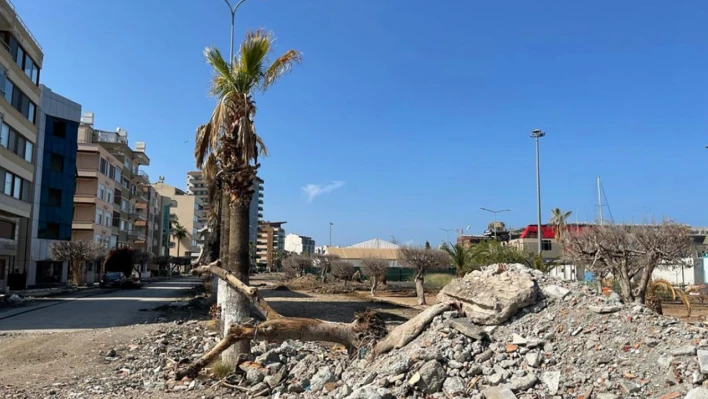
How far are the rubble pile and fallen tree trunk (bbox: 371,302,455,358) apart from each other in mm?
153

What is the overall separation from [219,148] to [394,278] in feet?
166

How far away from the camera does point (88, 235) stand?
56.8 metres

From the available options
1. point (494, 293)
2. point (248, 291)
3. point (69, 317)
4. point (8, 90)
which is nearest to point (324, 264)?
point (8, 90)

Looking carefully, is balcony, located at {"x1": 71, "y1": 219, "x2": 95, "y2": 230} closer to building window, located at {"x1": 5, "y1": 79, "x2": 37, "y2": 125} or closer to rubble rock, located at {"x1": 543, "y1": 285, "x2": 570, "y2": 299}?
building window, located at {"x1": 5, "y1": 79, "x2": 37, "y2": 125}

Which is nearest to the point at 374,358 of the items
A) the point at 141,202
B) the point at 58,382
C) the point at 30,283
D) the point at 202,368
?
the point at 202,368

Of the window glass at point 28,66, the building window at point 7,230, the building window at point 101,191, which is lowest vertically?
the building window at point 7,230

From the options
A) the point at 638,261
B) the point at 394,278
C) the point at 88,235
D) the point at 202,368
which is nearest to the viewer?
the point at 202,368

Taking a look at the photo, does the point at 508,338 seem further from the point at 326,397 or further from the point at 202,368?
the point at 202,368

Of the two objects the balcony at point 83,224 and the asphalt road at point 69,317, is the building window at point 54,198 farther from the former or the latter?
the asphalt road at point 69,317

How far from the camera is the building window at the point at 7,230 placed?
35.9 meters

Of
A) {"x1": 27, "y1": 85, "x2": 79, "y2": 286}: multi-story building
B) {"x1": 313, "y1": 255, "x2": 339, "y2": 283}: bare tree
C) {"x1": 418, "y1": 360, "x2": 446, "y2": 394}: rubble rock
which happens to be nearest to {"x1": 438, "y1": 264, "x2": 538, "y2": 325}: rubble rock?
{"x1": 418, "y1": 360, "x2": 446, "y2": 394}: rubble rock

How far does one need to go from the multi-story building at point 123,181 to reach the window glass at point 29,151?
60.2 ft

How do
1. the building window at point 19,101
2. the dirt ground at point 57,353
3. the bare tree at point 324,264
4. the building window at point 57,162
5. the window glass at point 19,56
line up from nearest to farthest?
1. the dirt ground at point 57,353
2. the building window at point 19,101
3. the window glass at point 19,56
4. the building window at point 57,162
5. the bare tree at point 324,264

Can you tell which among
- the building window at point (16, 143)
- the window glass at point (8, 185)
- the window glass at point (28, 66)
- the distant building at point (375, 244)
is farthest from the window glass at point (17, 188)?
the distant building at point (375, 244)
